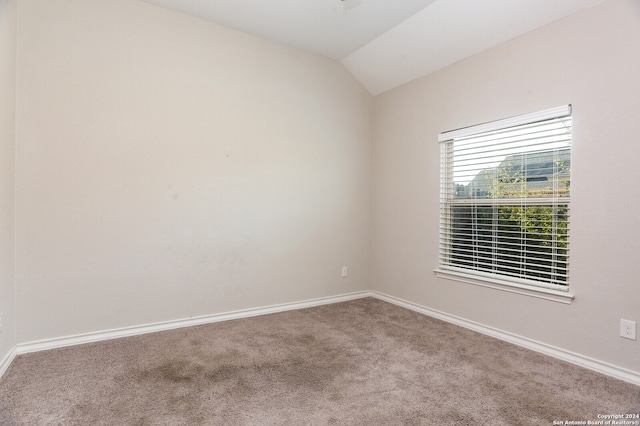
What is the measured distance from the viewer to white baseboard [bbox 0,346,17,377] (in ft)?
7.44

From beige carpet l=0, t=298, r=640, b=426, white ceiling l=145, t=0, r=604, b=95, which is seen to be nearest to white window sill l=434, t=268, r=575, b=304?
beige carpet l=0, t=298, r=640, b=426

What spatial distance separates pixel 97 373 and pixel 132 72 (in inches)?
94.2

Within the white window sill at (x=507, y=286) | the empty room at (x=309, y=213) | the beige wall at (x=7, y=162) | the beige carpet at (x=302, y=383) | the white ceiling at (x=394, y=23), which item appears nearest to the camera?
the beige carpet at (x=302, y=383)

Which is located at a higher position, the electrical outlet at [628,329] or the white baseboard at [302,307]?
the electrical outlet at [628,329]

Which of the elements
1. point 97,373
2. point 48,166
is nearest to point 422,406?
point 97,373

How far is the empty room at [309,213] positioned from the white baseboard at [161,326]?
2 cm

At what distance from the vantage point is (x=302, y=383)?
220 cm

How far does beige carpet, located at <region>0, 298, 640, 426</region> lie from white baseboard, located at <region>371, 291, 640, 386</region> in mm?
76

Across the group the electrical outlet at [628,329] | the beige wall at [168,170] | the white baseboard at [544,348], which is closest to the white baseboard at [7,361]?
the beige wall at [168,170]

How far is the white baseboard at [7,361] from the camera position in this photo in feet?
7.44

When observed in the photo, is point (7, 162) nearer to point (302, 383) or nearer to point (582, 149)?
point (302, 383)

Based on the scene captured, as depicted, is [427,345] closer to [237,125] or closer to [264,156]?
[264,156]

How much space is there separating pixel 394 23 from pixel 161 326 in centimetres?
357

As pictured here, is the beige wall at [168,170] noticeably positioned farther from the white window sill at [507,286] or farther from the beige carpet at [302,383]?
the white window sill at [507,286]
